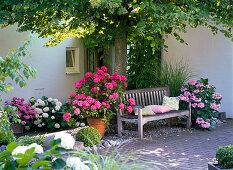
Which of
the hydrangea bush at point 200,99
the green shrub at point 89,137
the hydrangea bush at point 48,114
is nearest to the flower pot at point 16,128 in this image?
the hydrangea bush at point 48,114

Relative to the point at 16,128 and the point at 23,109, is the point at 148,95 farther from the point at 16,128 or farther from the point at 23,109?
the point at 16,128

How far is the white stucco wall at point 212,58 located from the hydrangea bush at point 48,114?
13.3ft

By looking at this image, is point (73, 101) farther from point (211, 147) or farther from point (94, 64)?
point (94, 64)

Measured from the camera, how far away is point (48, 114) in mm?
8852

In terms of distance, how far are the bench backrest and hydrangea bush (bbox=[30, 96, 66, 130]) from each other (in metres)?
1.88

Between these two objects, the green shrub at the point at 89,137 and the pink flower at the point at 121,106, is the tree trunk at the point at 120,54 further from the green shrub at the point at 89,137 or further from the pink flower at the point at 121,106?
the green shrub at the point at 89,137

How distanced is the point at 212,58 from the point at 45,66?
189 inches

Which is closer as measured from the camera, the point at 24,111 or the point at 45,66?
the point at 24,111

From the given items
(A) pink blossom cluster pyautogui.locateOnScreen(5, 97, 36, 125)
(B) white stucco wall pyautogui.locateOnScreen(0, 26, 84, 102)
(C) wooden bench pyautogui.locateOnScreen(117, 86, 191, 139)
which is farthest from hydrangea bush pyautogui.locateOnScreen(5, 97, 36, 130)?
(C) wooden bench pyautogui.locateOnScreen(117, 86, 191, 139)

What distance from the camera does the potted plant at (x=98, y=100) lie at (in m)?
7.43

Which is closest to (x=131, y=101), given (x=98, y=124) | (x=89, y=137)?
(x=98, y=124)

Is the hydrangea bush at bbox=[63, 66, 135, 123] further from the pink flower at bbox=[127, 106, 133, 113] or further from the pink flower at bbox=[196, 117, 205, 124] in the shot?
the pink flower at bbox=[196, 117, 205, 124]

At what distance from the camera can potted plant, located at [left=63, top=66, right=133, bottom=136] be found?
7.43 m

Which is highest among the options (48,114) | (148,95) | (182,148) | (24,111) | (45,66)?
(45,66)
